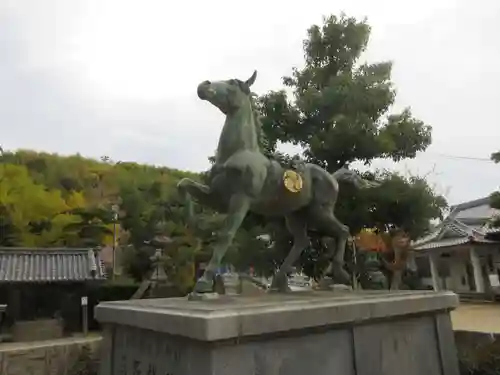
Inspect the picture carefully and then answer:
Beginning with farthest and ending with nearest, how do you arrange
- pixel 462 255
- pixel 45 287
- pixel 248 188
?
pixel 462 255
pixel 45 287
pixel 248 188

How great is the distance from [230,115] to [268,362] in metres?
2.43

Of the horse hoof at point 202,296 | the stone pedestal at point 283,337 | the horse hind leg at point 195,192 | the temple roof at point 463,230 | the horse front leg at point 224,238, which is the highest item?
the temple roof at point 463,230

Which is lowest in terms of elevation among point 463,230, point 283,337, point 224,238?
point 283,337

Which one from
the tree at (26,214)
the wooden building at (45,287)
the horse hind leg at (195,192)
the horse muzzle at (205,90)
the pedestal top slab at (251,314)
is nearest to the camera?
the pedestal top slab at (251,314)

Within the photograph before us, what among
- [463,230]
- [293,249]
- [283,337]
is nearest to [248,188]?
[293,249]

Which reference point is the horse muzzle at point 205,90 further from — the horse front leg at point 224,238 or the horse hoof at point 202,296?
the horse hoof at point 202,296

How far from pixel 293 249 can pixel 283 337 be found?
6.66 feet

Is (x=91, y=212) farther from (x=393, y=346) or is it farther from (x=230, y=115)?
(x=393, y=346)

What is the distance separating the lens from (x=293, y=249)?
487 cm

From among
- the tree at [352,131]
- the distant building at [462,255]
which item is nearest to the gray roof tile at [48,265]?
the tree at [352,131]

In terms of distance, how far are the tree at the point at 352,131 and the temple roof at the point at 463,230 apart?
5.98 metres

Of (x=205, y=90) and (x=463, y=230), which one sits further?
(x=463, y=230)

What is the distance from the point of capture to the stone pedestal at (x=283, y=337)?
8.45ft

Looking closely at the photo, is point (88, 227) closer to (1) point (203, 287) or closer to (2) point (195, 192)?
(2) point (195, 192)
